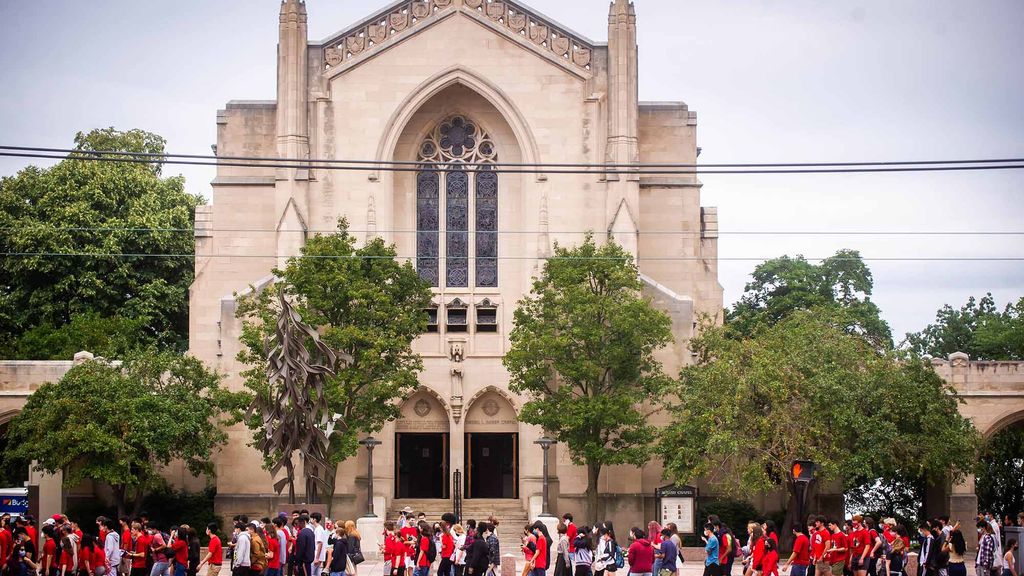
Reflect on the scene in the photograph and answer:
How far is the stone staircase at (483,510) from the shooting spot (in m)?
48.6

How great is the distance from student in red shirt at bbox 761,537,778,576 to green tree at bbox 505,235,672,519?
17.9 m

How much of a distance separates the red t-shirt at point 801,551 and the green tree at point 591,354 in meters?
17.7

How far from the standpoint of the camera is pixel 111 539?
29.8 m

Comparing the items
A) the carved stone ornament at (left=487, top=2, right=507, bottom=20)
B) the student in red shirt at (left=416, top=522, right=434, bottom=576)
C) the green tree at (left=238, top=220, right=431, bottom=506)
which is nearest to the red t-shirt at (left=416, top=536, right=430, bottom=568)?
the student in red shirt at (left=416, top=522, right=434, bottom=576)

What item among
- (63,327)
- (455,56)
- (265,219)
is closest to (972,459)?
(455,56)

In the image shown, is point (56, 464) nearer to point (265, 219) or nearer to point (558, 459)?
point (265, 219)

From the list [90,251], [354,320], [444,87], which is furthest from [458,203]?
[90,251]

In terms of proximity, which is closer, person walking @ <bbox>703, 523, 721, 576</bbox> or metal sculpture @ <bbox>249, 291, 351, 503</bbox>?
person walking @ <bbox>703, 523, 721, 576</bbox>

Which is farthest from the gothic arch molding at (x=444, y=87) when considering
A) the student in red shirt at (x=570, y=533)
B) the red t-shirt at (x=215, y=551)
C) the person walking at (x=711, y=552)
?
the red t-shirt at (x=215, y=551)

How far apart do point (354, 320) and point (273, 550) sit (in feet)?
61.6

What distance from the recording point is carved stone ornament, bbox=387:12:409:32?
5216cm

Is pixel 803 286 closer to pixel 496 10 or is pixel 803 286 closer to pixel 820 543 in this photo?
pixel 496 10

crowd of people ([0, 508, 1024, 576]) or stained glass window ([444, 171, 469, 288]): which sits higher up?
stained glass window ([444, 171, 469, 288])

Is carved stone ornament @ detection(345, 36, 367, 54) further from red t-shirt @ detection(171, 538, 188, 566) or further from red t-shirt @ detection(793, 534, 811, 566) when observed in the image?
red t-shirt @ detection(793, 534, 811, 566)
